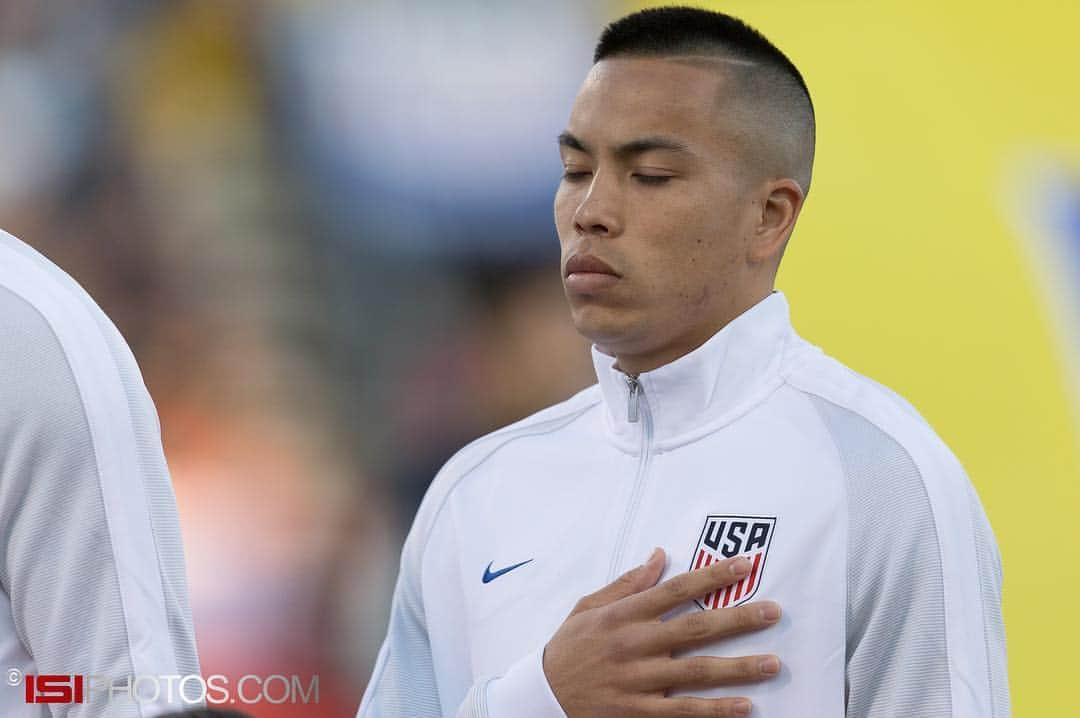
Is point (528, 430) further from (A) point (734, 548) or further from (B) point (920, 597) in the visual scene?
(B) point (920, 597)

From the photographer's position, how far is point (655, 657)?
153cm

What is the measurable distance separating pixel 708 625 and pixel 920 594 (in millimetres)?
220

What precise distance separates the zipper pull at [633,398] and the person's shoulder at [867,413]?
178 mm

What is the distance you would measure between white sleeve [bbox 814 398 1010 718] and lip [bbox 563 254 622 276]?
0.37m

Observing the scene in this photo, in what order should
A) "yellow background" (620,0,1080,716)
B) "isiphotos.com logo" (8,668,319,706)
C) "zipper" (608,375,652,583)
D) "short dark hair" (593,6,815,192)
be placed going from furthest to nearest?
"yellow background" (620,0,1080,716)
"short dark hair" (593,6,815,192)
"zipper" (608,375,652,583)
"isiphotos.com logo" (8,668,319,706)

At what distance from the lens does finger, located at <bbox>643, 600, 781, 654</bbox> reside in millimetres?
1506

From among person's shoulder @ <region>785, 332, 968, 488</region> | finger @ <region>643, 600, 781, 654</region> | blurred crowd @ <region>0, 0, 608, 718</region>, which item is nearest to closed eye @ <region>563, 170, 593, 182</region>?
person's shoulder @ <region>785, 332, 968, 488</region>

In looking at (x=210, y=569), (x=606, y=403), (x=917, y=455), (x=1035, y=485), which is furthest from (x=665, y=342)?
(x=210, y=569)

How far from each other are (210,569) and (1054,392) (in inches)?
65.1

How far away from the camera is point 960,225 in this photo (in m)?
2.64

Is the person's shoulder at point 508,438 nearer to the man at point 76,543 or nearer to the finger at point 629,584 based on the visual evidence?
the finger at point 629,584

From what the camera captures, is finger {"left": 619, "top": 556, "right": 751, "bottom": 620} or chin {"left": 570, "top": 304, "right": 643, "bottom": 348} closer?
finger {"left": 619, "top": 556, "right": 751, "bottom": 620}

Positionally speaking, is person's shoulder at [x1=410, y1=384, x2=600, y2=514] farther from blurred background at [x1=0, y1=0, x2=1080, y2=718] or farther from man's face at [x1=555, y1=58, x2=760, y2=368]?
blurred background at [x1=0, y1=0, x2=1080, y2=718]

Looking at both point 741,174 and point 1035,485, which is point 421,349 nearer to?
point 1035,485
